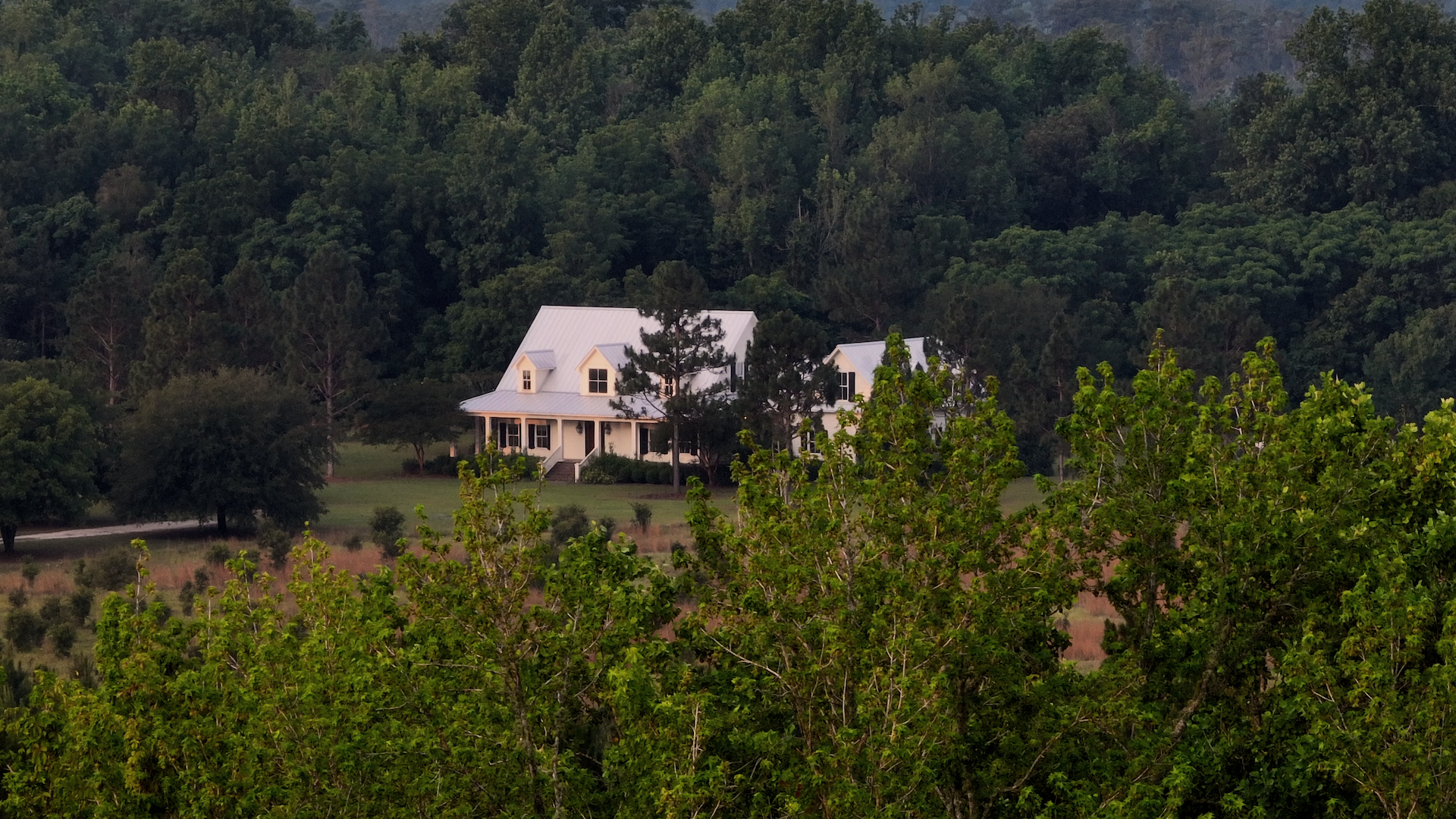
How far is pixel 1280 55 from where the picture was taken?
187 m

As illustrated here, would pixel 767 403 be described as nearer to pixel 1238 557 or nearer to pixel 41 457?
pixel 41 457

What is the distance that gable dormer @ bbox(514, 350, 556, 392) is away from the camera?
62.1 m

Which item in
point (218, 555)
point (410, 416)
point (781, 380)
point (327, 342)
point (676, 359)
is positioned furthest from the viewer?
point (327, 342)

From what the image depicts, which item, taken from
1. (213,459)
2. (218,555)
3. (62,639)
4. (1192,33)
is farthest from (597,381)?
(1192,33)

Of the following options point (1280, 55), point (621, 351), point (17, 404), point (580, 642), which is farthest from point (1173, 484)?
point (1280, 55)

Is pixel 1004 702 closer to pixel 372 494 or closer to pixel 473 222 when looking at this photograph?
pixel 372 494

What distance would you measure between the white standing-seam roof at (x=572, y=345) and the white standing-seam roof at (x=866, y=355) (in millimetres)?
3010

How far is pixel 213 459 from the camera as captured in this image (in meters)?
47.8

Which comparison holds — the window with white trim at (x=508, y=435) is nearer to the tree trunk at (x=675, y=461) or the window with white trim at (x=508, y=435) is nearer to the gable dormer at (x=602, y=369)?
the gable dormer at (x=602, y=369)

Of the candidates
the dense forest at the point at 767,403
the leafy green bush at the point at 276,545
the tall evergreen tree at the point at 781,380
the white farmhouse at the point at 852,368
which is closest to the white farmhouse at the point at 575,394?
the dense forest at the point at 767,403

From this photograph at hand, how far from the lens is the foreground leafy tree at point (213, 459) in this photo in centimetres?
4756

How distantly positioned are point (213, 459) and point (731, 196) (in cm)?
3775

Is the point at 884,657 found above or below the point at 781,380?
below

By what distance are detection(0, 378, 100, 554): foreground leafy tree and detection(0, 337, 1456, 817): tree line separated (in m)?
29.4
